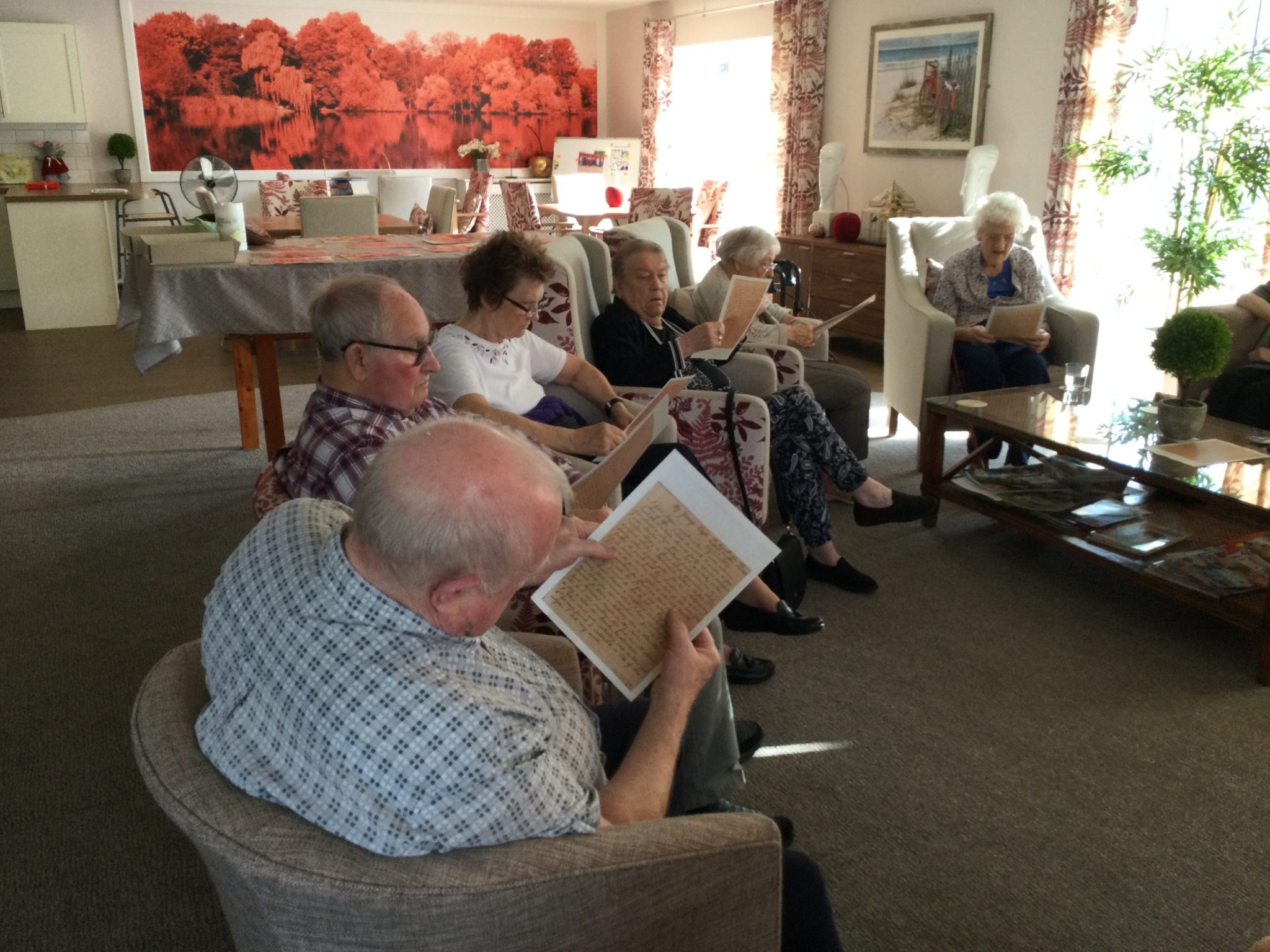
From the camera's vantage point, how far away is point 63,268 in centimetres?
704

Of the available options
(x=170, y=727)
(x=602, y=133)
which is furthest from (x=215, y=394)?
(x=602, y=133)

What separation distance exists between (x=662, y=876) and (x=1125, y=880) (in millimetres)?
1221

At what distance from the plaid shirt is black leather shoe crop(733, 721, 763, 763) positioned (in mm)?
898

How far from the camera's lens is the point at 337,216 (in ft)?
19.0

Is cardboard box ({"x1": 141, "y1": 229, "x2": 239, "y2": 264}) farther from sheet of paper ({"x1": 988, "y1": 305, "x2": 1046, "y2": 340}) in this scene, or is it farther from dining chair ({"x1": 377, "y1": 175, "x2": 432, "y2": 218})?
dining chair ({"x1": 377, "y1": 175, "x2": 432, "y2": 218})

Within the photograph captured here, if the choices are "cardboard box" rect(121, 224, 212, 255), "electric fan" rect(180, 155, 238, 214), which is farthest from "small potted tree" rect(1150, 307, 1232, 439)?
"electric fan" rect(180, 155, 238, 214)

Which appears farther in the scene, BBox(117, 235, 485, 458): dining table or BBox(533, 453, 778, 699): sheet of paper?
BBox(117, 235, 485, 458): dining table

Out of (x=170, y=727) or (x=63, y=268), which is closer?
(x=170, y=727)

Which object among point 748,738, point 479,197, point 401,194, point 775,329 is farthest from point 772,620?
point 479,197

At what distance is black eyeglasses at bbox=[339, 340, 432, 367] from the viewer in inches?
75.1

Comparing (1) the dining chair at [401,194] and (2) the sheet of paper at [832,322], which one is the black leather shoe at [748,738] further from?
(1) the dining chair at [401,194]

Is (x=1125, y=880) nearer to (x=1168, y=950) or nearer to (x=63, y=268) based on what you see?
(x=1168, y=950)

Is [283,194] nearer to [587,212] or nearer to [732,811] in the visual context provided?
[587,212]

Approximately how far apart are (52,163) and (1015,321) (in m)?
7.22
